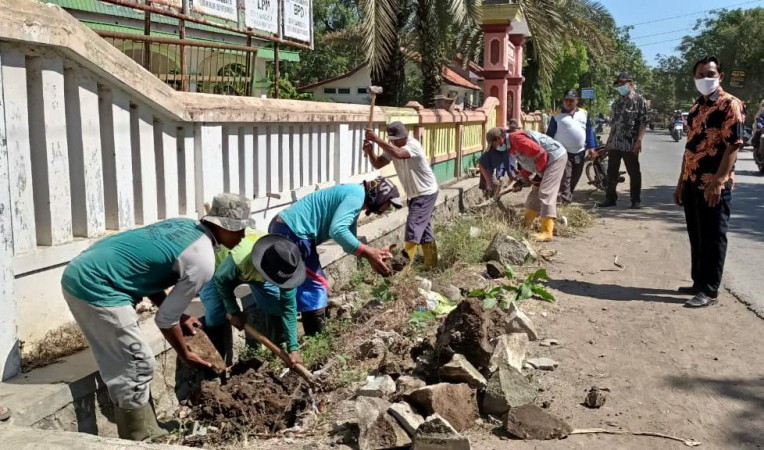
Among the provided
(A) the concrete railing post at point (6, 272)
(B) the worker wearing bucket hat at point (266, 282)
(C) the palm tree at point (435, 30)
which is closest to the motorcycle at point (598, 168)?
(C) the palm tree at point (435, 30)

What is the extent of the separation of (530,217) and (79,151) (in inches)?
237

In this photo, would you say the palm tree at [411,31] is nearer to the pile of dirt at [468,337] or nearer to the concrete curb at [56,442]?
the pile of dirt at [468,337]

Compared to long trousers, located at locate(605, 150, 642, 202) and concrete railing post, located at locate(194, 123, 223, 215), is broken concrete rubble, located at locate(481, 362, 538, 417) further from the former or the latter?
long trousers, located at locate(605, 150, 642, 202)

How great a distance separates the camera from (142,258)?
3.40m

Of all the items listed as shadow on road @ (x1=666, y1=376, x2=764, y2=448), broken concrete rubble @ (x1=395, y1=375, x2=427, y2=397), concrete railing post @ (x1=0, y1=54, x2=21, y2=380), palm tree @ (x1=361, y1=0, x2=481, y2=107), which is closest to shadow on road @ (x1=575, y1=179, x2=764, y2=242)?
palm tree @ (x1=361, y1=0, x2=481, y2=107)

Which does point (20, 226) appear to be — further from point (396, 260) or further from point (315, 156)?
point (315, 156)

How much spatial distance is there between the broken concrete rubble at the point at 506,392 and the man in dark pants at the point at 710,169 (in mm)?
2668

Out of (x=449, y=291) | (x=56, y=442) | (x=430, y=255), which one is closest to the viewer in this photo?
(x=56, y=442)

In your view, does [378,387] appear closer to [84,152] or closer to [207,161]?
[84,152]

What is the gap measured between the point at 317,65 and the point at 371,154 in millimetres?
30356

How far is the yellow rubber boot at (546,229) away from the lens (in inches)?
334

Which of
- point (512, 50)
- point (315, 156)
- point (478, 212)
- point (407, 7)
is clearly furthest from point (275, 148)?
point (512, 50)

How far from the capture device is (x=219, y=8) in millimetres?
6652

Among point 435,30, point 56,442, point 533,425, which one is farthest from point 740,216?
point 56,442
